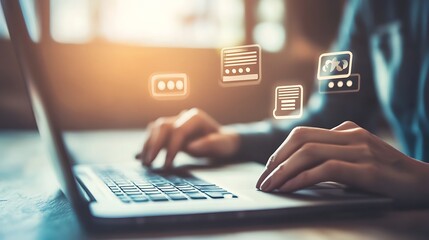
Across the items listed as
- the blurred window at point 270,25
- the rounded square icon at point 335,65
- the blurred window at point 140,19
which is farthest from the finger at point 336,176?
the blurred window at point 140,19

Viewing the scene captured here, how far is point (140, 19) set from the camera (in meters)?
1.69

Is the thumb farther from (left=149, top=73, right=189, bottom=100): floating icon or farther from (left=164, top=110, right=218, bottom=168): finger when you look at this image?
(left=149, top=73, right=189, bottom=100): floating icon

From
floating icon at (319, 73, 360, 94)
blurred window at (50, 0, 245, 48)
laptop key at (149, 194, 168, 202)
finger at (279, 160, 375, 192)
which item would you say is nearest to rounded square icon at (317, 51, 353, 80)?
floating icon at (319, 73, 360, 94)

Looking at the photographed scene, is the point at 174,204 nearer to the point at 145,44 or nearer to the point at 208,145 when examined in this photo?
the point at 208,145

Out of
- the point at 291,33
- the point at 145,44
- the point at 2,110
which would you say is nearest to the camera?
the point at 2,110

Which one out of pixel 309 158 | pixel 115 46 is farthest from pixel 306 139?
pixel 115 46

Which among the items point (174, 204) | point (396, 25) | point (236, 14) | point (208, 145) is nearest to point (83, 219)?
point (174, 204)

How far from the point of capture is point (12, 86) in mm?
1783

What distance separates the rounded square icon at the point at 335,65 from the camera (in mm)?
484

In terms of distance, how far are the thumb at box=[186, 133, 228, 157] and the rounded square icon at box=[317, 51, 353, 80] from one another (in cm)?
35

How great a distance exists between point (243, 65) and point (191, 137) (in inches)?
12.5

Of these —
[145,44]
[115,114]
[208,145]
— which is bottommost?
[115,114]

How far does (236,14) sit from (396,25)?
77 centimetres

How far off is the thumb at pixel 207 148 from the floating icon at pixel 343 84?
13.8 inches
